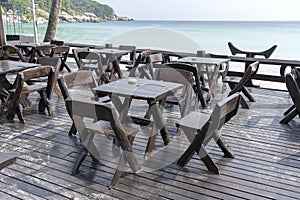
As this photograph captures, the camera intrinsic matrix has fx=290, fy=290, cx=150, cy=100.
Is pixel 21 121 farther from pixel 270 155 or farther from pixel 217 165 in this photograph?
pixel 270 155

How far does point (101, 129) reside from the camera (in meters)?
2.61

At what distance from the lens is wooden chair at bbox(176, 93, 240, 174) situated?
2.46m

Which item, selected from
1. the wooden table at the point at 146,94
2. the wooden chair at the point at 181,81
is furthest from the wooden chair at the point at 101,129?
the wooden chair at the point at 181,81

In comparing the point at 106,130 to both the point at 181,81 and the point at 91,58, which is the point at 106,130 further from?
the point at 91,58

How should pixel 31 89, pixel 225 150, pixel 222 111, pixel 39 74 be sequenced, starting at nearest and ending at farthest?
pixel 222 111 → pixel 225 150 → pixel 39 74 → pixel 31 89

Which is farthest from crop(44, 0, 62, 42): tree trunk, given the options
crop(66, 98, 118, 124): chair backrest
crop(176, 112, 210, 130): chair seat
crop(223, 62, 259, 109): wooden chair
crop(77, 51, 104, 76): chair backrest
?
crop(66, 98, 118, 124): chair backrest

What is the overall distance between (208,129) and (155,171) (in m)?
0.63

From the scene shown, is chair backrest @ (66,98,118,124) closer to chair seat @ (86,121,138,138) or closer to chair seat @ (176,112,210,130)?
chair seat @ (86,121,138,138)

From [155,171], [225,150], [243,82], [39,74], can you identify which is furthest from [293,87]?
[39,74]

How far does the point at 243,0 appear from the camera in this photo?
882 inches

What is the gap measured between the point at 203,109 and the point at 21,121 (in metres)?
2.65

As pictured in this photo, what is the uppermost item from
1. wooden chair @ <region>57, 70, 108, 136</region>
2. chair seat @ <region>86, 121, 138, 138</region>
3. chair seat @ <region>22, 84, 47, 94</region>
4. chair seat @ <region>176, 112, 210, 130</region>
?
wooden chair @ <region>57, 70, 108, 136</region>

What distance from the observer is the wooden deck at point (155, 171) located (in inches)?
91.9

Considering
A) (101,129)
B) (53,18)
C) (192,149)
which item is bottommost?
(192,149)
